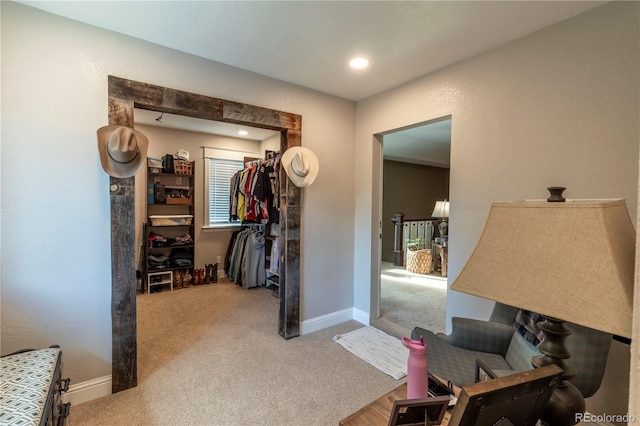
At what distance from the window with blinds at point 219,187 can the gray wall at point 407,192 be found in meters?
3.58

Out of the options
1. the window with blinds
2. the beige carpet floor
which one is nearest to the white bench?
the beige carpet floor

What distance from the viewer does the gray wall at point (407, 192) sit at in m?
7.02

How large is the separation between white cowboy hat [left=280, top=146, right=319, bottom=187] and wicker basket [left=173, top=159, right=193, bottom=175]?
7.91ft

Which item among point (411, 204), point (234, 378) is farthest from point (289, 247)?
point (411, 204)

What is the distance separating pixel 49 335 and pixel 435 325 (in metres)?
3.18

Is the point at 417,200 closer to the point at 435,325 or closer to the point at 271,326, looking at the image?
the point at 435,325

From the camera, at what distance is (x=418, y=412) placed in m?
0.87

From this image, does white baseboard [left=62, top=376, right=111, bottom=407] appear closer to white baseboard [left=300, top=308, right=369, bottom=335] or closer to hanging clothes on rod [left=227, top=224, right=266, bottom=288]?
white baseboard [left=300, top=308, right=369, bottom=335]

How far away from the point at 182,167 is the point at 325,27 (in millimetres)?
3312

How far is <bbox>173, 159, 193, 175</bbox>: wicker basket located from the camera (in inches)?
171

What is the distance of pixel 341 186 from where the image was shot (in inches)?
123

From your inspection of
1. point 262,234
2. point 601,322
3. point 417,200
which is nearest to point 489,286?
point 601,322

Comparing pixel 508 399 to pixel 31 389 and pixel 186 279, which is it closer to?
pixel 31 389

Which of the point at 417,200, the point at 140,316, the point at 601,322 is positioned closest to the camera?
the point at 601,322
